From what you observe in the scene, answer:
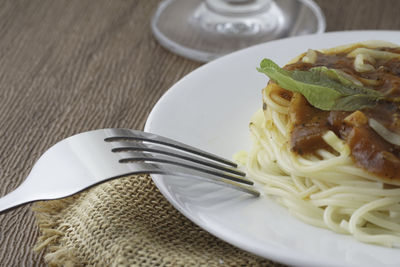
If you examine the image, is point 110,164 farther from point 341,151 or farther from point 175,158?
point 341,151

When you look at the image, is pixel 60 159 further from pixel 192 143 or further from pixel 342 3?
pixel 342 3

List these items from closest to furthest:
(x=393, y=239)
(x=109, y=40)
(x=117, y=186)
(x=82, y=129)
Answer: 1. (x=393, y=239)
2. (x=117, y=186)
3. (x=82, y=129)
4. (x=109, y=40)

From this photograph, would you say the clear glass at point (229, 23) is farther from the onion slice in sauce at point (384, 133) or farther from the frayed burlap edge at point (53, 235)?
the onion slice in sauce at point (384, 133)

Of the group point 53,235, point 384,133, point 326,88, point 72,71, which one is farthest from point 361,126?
point 72,71

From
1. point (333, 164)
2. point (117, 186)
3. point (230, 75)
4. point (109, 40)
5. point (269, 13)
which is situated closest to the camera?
point (333, 164)

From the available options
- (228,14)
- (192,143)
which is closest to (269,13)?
(228,14)

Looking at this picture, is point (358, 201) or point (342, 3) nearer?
point (358, 201)

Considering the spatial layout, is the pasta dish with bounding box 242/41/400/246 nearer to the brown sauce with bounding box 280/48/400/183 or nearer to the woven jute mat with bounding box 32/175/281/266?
the brown sauce with bounding box 280/48/400/183

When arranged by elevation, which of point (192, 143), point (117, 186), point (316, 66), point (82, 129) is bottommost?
point (82, 129)
